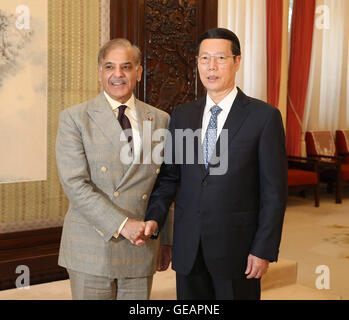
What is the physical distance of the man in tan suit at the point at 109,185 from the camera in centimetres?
192

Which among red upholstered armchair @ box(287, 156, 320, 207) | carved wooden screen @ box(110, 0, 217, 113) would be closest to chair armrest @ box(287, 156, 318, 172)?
red upholstered armchair @ box(287, 156, 320, 207)

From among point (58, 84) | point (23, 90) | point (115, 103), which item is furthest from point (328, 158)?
point (115, 103)

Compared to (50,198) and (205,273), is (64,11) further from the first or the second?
(205,273)

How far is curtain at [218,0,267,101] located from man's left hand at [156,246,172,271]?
19.3 feet

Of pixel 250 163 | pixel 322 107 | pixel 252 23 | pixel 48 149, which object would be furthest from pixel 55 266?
pixel 322 107

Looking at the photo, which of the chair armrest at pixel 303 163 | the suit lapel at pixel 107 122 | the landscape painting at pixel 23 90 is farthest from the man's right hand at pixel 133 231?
the chair armrest at pixel 303 163

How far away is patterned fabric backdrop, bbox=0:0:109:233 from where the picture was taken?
13.0 ft

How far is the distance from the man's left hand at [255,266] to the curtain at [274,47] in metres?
6.53

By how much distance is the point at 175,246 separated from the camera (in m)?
2.04

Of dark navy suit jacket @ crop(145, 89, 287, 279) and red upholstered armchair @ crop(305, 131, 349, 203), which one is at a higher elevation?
dark navy suit jacket @ crop(145, 89, 287, 279)

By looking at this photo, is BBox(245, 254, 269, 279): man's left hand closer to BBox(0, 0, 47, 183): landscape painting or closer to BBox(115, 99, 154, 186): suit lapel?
BBox(115, 99, 154, 186): suit lapel

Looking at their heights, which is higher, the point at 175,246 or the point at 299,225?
the point at 175,246

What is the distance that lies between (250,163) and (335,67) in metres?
8.17

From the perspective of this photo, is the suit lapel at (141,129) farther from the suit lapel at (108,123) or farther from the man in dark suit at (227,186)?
the man in dark suit at (227,186)
